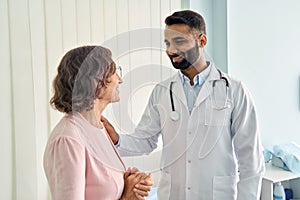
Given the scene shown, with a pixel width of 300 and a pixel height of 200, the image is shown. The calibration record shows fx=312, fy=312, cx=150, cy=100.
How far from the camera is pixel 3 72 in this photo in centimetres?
164

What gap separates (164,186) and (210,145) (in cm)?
28

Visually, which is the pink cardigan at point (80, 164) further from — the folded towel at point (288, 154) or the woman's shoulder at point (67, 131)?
the folded towel at point (288, 154)

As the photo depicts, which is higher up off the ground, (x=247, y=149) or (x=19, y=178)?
(x=247, y=149)

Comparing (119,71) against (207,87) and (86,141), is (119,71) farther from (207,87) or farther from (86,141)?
(207,87)

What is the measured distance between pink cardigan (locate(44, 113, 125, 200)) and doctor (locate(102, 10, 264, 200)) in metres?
0.23

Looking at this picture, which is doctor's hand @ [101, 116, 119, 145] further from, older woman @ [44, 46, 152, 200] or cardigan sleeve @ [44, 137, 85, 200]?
cardigan sleeve @ [44, 137, 85, 200]

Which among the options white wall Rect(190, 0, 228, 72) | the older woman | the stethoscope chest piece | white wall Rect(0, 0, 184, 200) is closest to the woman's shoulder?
the older woman

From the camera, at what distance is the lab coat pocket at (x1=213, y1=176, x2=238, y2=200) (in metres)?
1.26

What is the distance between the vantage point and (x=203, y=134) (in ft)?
4.06

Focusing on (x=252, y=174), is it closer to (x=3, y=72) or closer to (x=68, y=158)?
(x=68, y=158)

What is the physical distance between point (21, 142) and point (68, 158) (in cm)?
101

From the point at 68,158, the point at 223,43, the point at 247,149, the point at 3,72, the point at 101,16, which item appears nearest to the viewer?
the point at 68,158

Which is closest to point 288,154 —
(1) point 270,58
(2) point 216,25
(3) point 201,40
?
(1) point 270,58

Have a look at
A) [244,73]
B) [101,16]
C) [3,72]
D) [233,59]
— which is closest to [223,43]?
[233,59]
